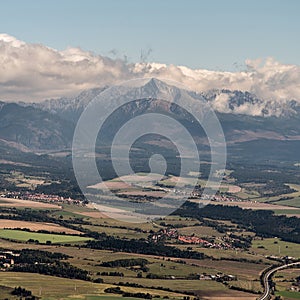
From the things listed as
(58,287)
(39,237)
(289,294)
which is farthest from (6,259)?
(289,294)

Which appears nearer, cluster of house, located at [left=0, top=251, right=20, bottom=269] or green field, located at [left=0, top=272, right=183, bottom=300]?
green field, located at [left=0, top=272, right=183, bottom=300]

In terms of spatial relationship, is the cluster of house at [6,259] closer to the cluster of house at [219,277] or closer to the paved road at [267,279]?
the cluster of house at [219,277]

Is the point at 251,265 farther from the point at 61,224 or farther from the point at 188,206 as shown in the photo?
the point at 188,206

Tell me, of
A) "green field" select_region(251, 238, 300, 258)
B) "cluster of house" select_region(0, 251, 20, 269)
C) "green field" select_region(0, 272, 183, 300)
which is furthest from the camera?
"green field" select_region(251, 238, 300, 258)

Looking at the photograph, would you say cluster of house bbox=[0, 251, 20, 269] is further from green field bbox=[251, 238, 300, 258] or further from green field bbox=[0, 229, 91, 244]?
green field bbox=[251, 238, 300, 258]

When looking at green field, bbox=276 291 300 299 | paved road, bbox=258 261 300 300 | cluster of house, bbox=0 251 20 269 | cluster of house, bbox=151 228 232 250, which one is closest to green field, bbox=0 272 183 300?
cluster of house, bbox=0 251 20 269

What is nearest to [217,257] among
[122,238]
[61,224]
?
[122,238]
